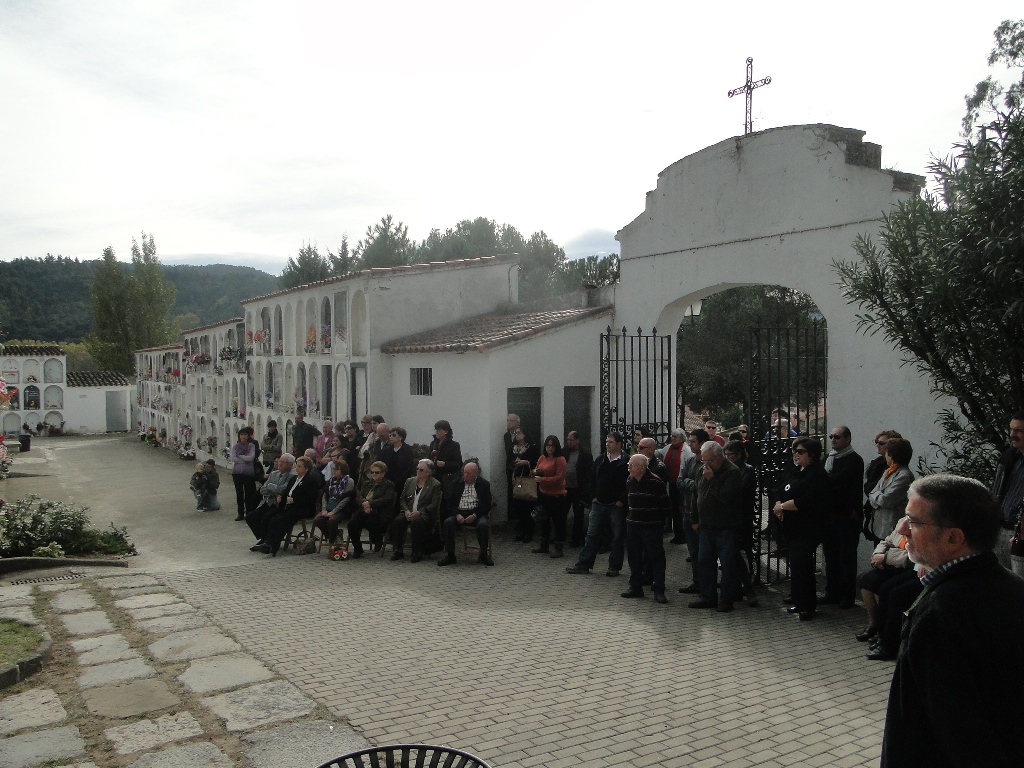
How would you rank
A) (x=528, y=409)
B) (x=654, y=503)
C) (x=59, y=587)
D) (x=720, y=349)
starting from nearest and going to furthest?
1. (x=654, y=503)
2. (x=59, y=587)
3. (x=528, y=409)
4. (x=720, y=349)

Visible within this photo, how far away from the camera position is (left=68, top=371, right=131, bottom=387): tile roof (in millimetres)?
47906

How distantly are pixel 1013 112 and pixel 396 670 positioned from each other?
6350 millimetres

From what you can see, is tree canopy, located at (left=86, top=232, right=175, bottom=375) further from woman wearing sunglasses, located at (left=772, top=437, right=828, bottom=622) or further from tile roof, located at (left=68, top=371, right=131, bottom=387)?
woman wearing sunglasses, located at (left=772, top=437, right=828, bottom=622)

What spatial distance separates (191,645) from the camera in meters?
7.09

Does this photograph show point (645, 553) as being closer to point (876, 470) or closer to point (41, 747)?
point (876, 470)

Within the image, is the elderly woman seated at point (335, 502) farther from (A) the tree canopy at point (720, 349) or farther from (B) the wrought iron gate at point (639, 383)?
(A) the tree canopy at point (720, 349)

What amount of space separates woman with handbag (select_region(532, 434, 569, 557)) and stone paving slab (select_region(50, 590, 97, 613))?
5.56 metres

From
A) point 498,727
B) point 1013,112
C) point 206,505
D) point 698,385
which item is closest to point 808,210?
point 1013,112

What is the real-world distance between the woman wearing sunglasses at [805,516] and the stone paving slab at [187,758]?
214 inches

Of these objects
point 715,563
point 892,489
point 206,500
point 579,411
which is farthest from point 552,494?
point 206,500

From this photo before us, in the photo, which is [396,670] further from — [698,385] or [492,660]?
[698,385]

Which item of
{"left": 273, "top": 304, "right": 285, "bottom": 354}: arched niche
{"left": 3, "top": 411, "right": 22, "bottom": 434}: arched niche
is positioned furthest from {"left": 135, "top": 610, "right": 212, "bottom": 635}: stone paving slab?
{"left": 3, "top": 411, "right": 22, "bottom": 434}: arched niche

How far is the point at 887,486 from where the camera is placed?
7348 millimetres

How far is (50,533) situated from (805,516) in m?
9.78
